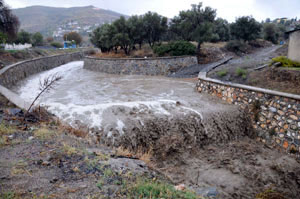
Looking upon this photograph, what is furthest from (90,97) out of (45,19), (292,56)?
(45,19)

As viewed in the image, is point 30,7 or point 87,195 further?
point 30,7

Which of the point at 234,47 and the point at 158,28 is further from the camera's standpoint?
the point at 234,47

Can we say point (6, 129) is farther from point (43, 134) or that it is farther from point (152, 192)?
point (152, 192)

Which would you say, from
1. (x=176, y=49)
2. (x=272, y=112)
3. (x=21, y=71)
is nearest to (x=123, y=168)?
(x=272, y=112)

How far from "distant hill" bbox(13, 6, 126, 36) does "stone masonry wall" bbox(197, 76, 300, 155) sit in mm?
117387

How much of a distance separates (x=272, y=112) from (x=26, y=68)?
20.3m

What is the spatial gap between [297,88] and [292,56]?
3.80 metres

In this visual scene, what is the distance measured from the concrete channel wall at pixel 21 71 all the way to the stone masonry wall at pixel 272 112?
305 inches

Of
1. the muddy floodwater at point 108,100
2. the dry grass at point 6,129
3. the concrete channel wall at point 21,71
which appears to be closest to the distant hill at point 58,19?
the concrete channel wall at point 21,71

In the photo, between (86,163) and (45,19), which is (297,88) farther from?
(45,19)

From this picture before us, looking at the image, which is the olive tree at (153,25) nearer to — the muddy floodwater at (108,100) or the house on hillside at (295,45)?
the muddy floodwater at (108,100)

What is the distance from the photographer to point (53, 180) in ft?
10.2

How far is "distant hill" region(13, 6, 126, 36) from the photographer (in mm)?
118188

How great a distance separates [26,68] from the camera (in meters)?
20.0
